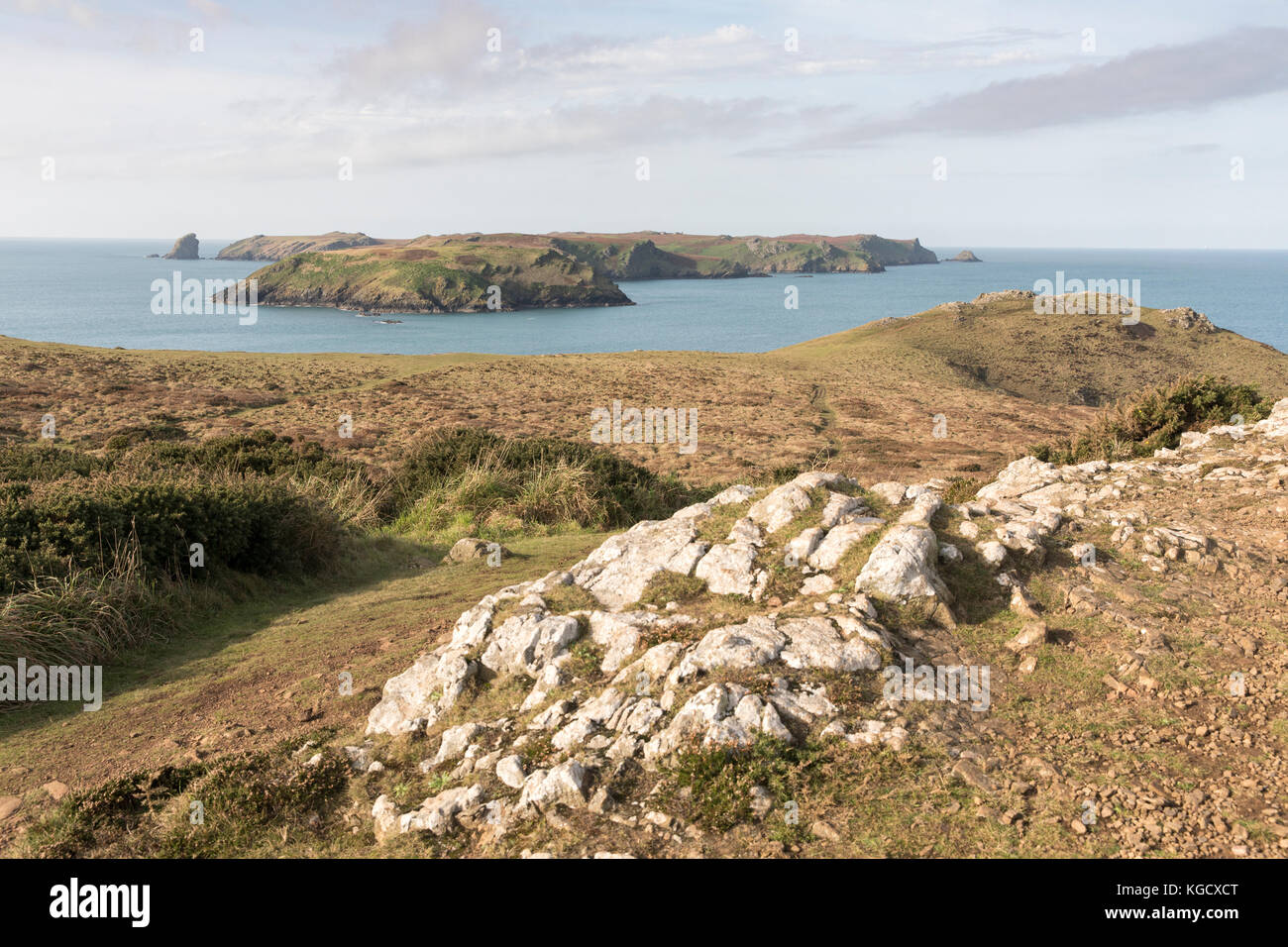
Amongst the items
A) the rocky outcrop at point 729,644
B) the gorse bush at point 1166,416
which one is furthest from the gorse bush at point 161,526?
the gorse bush at point 1166,416

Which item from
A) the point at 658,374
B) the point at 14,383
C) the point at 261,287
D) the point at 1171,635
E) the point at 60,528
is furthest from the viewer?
the point at 261,287

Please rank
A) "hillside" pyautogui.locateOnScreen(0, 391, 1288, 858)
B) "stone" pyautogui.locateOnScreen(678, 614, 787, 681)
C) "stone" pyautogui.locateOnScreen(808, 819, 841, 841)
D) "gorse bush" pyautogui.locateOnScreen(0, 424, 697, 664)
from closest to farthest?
1. "stone" pyautogui.locateOnScreen(808, 819, 841, 841)
2. "hillside" pyautogui.locateOnScreen(0, 391, 1288, 858)
3. "stone" pyautogui.locateOnScreen(678, 614, 787, 681)
4. "gorse bush" pyautogui.locateOnScreen(0, 424, 697, 664)

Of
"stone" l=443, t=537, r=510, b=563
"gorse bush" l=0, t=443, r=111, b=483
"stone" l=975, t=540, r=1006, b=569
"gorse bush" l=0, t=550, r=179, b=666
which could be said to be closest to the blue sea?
"gorse bush" l=0, t=443, r=111, b=483

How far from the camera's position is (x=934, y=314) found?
85.4 meters

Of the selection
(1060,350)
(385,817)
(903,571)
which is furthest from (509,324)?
(385,817)

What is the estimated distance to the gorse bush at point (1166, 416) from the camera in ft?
53.2

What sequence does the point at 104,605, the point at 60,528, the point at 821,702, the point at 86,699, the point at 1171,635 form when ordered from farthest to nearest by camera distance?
the point at 60,528, the point at 104,605, the point at 86,699, the point at 1171,635, the point at 821,702

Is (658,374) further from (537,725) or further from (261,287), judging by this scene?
(261,287)

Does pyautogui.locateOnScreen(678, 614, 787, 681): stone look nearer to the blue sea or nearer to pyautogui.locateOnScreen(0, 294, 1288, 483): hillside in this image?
pyautogui.locateOnScreen(0, 294, 1288, 483): hillside

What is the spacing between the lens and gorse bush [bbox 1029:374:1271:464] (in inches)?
638

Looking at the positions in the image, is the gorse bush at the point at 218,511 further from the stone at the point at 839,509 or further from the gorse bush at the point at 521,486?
the stone at the point at 839,509
